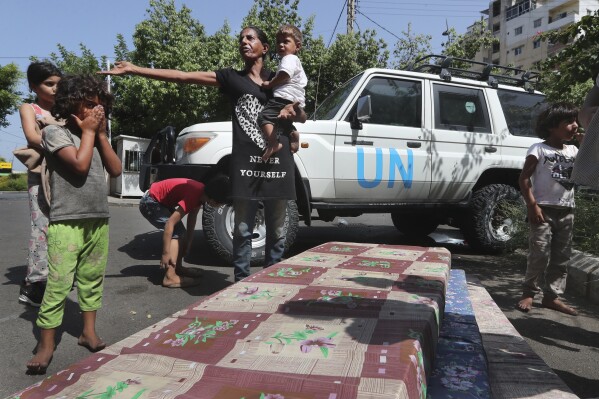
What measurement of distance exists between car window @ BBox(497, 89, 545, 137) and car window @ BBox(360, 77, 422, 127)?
1.27 meters

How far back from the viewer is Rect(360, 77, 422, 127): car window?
207 inches

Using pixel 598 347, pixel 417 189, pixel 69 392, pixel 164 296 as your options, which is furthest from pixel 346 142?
pixel 69 392

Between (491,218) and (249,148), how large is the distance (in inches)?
149

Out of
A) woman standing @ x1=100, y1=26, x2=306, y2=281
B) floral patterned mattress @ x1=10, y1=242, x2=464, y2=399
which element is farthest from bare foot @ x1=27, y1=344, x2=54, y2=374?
woman standing @ x1=100, y1=26, x2=306, y2=281

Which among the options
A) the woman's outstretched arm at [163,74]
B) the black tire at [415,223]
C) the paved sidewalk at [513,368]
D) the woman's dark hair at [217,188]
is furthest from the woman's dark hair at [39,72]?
the black tire at [415,223]

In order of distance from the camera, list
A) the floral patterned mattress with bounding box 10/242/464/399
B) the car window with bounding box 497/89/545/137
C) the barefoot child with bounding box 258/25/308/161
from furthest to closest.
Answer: the car window with bounding box 497/89/545/137 < the barefoot child with bounding box 258/25/308/161 < the floral patterned mattress with bounding box 10/242/464/399

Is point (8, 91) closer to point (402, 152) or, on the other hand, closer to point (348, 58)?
point (348, 58)

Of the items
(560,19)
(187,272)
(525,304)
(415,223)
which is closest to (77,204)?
(187,272)

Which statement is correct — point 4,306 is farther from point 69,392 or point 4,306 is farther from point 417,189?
point 417,189

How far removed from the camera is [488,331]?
2.74 meters

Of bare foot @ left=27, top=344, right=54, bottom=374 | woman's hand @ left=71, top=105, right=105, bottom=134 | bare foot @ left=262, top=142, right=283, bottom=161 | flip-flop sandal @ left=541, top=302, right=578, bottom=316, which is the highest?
woman's hand @ left=71, top=105, right=105, bottom=134

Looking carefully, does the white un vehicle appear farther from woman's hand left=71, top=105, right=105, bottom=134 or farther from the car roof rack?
woman's hand left=71, top=105, right=105, bottom=134

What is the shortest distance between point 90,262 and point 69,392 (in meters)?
1.42

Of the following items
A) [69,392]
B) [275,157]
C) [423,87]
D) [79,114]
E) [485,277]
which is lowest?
[485,277]
